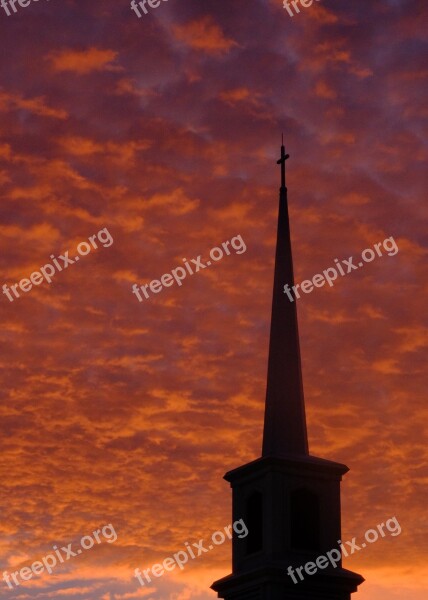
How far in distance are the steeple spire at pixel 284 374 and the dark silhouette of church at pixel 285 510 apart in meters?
0.04

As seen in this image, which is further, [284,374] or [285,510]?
[284,374]

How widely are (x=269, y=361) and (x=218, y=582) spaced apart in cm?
933

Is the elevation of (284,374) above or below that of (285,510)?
above

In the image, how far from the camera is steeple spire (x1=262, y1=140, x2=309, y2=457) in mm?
61625

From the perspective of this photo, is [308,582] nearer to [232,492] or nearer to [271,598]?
[271,598]

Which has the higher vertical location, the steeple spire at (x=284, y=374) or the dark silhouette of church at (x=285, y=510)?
the steeple spire at (x=284, y=374)

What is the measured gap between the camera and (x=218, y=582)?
202 feet

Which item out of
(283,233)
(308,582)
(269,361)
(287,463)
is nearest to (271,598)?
(308,582)

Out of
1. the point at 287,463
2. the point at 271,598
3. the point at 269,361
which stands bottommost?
the point at 271,598

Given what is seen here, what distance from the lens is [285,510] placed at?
5962 centimetres

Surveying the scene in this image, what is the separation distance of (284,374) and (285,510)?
6256 mm

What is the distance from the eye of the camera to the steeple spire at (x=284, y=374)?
6162cm

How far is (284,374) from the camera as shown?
63219 millimetres

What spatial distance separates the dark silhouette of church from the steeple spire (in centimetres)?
4
